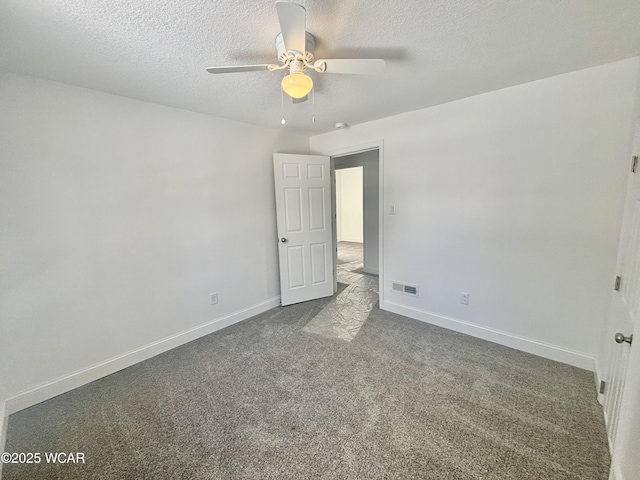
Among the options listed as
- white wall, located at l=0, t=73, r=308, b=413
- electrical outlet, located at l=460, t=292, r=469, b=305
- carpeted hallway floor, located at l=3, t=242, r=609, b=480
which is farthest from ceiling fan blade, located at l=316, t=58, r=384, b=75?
electrical outlet, located at l=460, t=292, r=469, b=305

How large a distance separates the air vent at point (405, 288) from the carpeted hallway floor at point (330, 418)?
0.68 metres

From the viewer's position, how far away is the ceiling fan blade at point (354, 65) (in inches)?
57.1

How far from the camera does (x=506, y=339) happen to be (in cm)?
248

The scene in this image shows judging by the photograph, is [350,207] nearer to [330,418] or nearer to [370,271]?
[370,271]

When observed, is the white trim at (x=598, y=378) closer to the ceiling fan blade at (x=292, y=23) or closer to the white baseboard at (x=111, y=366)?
the ceiling fan blade at (x=292, y=23)

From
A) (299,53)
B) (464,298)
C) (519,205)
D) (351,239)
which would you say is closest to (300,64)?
(299,53)

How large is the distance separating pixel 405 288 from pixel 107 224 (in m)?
3.04

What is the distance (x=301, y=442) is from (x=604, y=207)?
8.75ft

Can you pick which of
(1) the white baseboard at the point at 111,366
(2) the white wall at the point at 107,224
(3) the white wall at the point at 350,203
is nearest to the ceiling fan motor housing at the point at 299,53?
(2) the white wall at the point at 107,224

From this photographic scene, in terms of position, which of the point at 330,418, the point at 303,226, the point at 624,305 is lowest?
the point at 330,418

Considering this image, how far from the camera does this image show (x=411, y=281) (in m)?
3.13

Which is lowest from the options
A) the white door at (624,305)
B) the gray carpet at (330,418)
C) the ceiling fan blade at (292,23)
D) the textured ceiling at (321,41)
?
the gray carpet at (330,418)

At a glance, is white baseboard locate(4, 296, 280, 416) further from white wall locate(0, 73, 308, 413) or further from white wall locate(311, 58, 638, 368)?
white wall locate(311, 58, 638, 368)

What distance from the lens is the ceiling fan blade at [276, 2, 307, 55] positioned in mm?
1074
